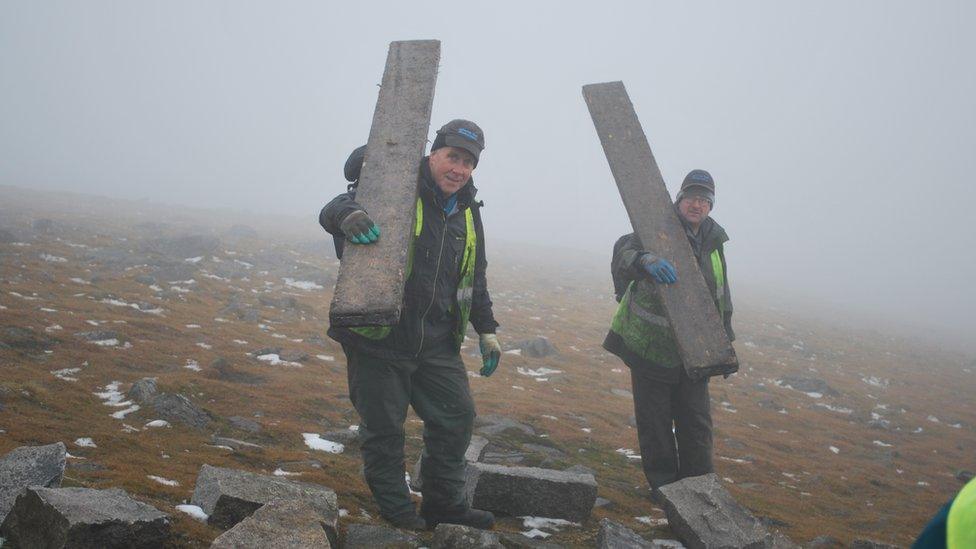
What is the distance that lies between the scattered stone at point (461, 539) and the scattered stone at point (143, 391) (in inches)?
181

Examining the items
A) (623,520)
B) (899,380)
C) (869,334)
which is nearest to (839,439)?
(623,520)

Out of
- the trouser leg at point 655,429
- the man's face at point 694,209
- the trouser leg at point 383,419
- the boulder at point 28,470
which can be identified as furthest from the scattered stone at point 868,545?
the boulder at point 28,470

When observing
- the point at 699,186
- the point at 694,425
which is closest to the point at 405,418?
the point at 694,425

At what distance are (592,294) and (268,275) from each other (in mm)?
22013

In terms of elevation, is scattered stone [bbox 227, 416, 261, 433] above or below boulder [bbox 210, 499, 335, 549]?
below

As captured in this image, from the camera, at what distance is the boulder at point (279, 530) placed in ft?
8.79

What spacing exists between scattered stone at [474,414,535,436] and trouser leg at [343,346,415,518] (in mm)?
3571

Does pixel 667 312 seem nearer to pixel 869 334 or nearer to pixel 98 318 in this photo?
pixel 98 318

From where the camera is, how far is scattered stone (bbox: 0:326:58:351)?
795 cm

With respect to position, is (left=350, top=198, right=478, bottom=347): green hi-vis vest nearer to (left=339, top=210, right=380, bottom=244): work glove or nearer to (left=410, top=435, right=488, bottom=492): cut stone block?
(left=339, top=210, right=380, bottom=244): work glove

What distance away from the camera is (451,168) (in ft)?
13.3

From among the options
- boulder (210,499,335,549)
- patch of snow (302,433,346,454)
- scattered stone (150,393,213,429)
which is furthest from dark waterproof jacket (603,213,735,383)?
scattered stone (150,393,213,429)

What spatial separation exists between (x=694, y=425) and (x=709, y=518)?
3.52 feet

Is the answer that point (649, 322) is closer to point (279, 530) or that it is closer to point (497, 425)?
point (497, 425)
